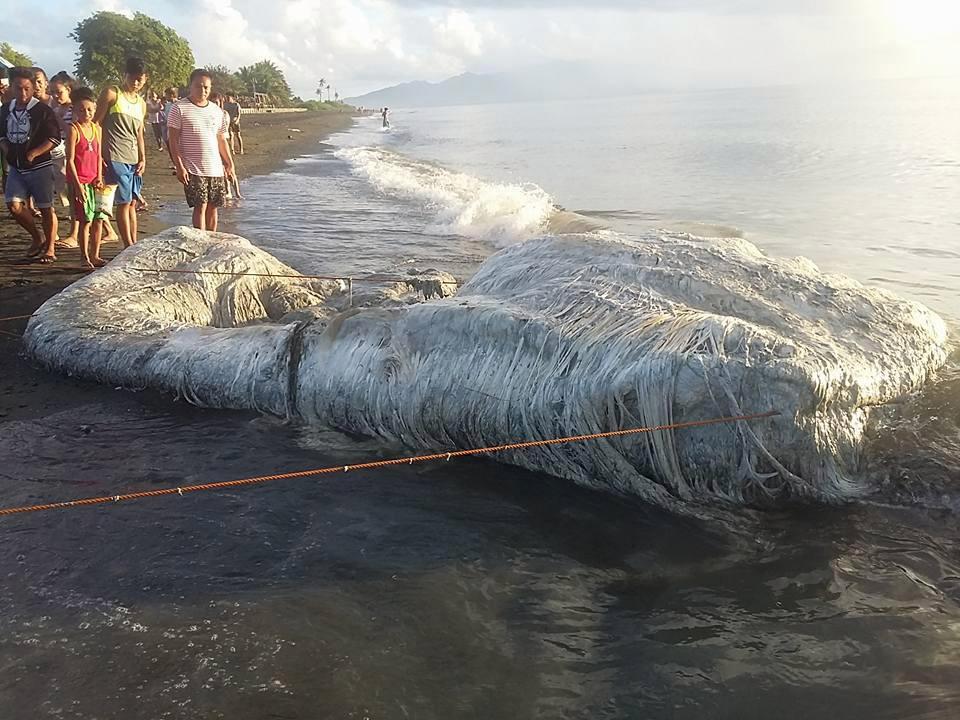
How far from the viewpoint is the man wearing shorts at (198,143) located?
27.8 feet

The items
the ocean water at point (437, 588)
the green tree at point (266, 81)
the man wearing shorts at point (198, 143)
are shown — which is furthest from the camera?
the green tree at point (266, 81)

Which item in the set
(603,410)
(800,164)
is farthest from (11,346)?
(800,164)

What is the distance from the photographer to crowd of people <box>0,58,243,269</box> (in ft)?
27.2

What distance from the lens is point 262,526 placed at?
3326mm

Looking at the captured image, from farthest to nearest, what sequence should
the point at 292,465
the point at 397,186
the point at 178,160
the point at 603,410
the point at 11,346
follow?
the point at 397,186 → the point at 178,160 → the point at 11,346 → the point at 292,465 → the point at 603,410

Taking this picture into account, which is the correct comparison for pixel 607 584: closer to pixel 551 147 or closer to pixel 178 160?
pixel 178 160

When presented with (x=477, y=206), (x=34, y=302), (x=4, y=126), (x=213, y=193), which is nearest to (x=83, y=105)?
(x=4, y=126)

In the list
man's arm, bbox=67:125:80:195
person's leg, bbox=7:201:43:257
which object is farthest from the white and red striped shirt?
person's leg, bbox=7:201:43:257

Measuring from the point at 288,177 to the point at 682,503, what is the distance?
770 inches

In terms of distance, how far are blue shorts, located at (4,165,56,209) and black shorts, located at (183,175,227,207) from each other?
5.17 ft

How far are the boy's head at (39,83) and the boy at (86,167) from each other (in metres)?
0.92

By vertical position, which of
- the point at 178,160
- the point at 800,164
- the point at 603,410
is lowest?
the point at 603,410

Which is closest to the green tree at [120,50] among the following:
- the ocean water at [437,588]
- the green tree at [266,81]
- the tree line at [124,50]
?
the tree line at [124,50]

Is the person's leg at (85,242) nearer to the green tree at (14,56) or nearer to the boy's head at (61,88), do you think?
the boy's head at (61,88)
